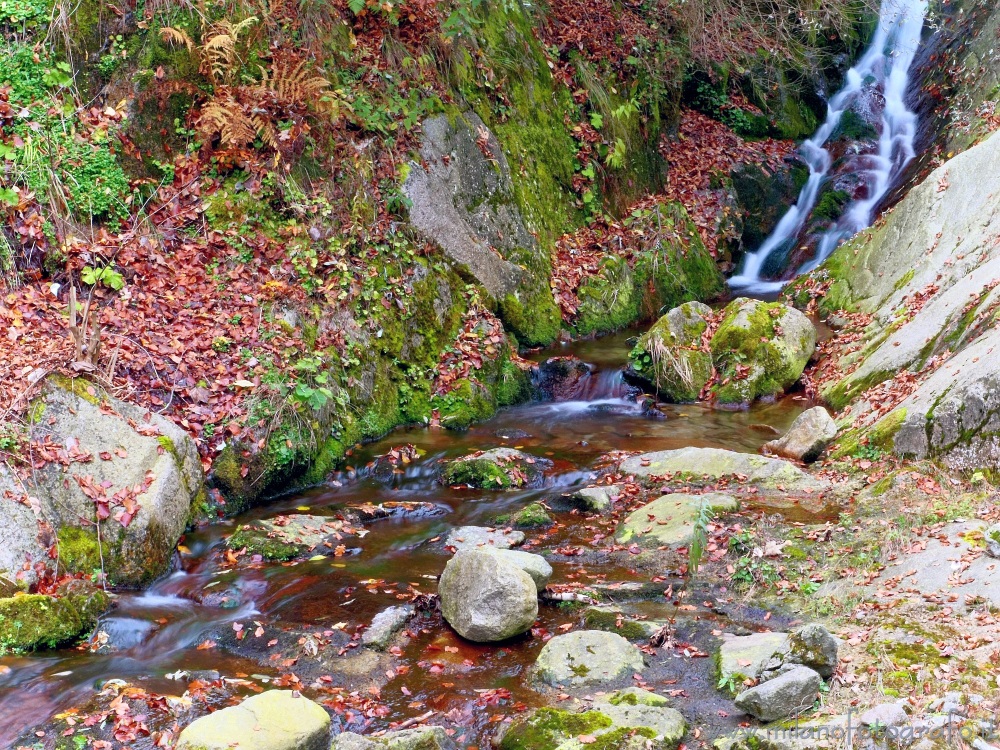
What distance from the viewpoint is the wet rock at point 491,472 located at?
8500mm

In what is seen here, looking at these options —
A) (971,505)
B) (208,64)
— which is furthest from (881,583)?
(208,64)

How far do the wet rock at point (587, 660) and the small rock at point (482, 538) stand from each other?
1.75 metres

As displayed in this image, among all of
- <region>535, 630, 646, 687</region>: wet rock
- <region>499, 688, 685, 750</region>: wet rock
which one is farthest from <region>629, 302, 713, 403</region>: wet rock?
<region>499, 688, 685, 750</region>: wet rock

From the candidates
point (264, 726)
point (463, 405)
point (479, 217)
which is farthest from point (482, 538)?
point (479, 217)

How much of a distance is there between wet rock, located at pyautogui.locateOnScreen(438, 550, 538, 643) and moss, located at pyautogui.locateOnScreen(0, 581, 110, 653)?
2.52 m

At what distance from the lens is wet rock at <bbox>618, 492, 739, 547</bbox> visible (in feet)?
21.7

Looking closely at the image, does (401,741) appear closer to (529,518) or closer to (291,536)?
(291,536)

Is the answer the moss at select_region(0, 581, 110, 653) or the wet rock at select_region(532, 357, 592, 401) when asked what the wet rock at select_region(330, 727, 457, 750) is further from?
the wet rock at select_region(532, 357, 592, 401)

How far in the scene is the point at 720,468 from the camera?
812 centimetres

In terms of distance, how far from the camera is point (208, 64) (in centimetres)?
951

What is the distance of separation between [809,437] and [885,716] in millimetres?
5239

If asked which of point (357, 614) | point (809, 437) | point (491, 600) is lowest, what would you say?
point (809, 437)

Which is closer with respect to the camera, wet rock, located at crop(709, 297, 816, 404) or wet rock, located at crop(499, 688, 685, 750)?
wet rock, located at crop(499, 688, 685, 750)

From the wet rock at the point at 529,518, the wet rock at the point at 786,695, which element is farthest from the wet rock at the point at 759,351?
the wet rock at the point at 786,695
